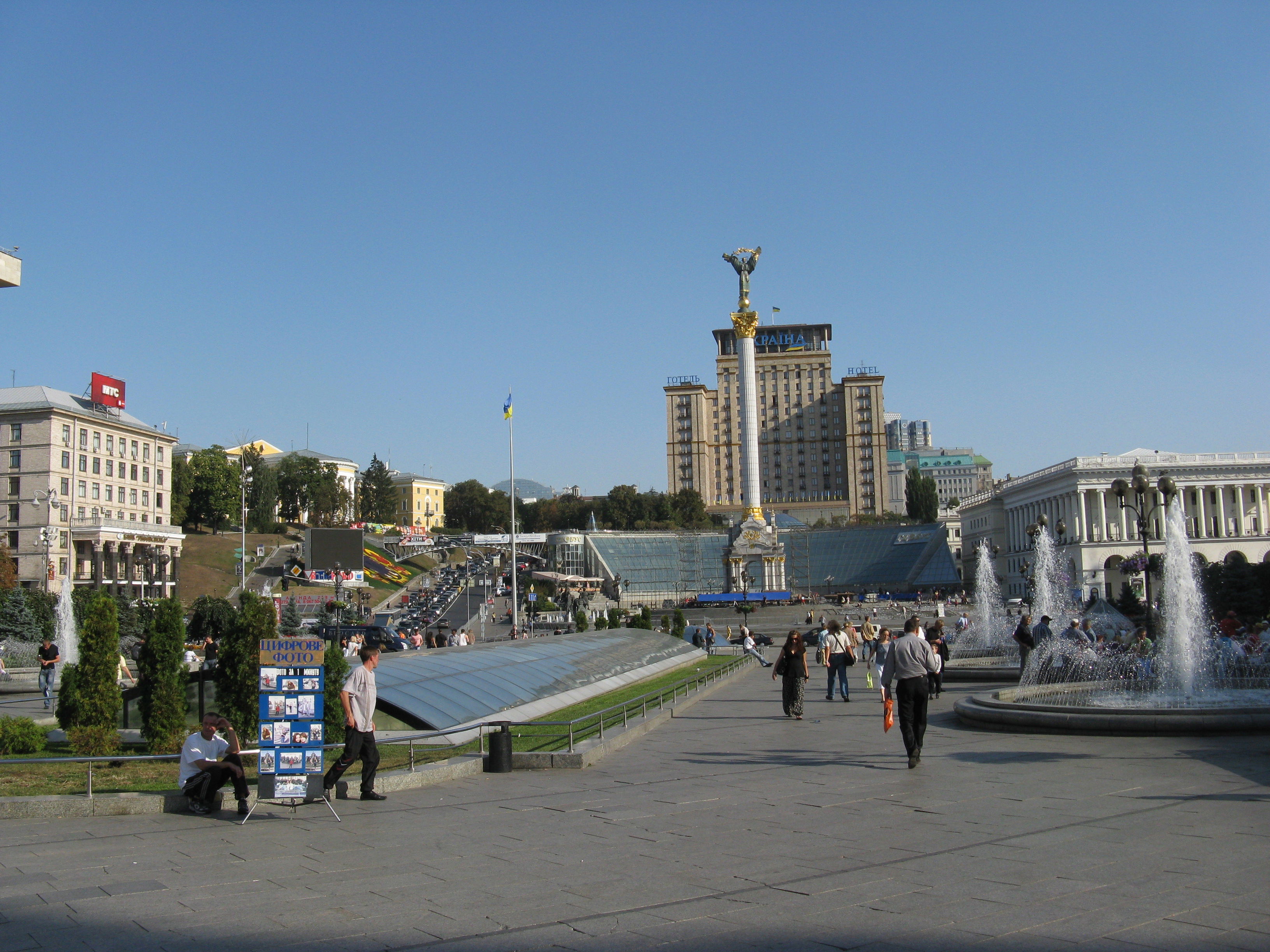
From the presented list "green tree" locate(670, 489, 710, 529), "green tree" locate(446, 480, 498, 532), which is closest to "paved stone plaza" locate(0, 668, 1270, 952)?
"green tree" locate(670, 489, 710, 529)

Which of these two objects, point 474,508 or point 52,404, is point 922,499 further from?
point 52,404

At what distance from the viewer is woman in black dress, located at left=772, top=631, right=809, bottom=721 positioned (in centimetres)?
1762

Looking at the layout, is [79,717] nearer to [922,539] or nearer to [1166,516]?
[1166,516]

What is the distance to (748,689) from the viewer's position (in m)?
25.6

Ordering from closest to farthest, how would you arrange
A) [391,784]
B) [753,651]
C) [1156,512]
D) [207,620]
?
[391,784] < [753,651] < [207,620] < [1156,512]

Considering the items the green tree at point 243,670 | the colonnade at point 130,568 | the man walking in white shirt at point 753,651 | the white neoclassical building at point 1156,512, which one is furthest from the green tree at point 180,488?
the green tree at point 243,670

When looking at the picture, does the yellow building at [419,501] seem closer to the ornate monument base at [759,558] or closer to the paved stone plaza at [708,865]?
the ornate monument base at [759,558]

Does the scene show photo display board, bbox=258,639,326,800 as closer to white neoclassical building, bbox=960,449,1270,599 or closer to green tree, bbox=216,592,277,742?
green tree, bbox=216,592,277,742

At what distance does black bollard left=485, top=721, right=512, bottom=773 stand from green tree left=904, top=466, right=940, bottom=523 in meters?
128

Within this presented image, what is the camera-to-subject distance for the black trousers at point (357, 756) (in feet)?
33.6

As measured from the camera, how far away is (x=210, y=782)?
33.0 feet

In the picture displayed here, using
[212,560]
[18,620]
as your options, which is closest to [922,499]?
[212,560]

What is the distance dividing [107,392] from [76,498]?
36.4 ft

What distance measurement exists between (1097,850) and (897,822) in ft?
5.61
